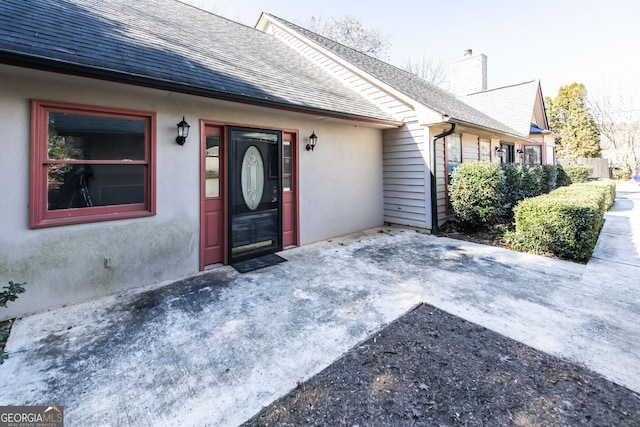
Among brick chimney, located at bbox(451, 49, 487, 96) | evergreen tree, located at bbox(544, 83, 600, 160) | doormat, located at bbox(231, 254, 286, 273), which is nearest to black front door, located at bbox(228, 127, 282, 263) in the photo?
doormat, located at bbox(231, 254, 286, 273)

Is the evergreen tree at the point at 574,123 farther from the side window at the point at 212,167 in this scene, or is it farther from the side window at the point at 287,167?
the side window at the point at 212,167

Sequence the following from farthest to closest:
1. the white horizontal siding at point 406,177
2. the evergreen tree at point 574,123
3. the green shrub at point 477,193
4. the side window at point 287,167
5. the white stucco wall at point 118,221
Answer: the evergreen tree at point 574,123 → the white horizontal siding at point 406,177 → the green shrub at point 477,193 → the side window at point 287,167 → the white stucco wall at point 118,221

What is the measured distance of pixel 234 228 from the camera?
16.5ft

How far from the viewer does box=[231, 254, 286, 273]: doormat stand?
4.77m

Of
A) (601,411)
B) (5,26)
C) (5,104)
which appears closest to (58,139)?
(5,104)

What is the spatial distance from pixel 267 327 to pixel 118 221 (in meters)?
2.48

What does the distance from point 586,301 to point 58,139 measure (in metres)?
6.38

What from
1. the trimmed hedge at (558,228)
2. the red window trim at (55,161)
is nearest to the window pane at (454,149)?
the trimmed hedge at (558,228)

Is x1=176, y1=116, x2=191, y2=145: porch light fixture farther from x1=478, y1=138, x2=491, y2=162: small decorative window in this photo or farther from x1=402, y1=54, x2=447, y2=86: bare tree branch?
x1=402, y1=54, x2=447, y2=86: bare tree branch

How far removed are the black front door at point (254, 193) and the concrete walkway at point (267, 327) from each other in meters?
0.65

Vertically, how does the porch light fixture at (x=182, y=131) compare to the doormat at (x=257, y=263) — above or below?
above

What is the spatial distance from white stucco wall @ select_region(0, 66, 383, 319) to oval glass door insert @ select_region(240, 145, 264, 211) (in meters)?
0.53

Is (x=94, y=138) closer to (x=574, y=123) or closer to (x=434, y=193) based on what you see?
(x=434, y=193)

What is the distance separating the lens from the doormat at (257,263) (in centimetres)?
477
